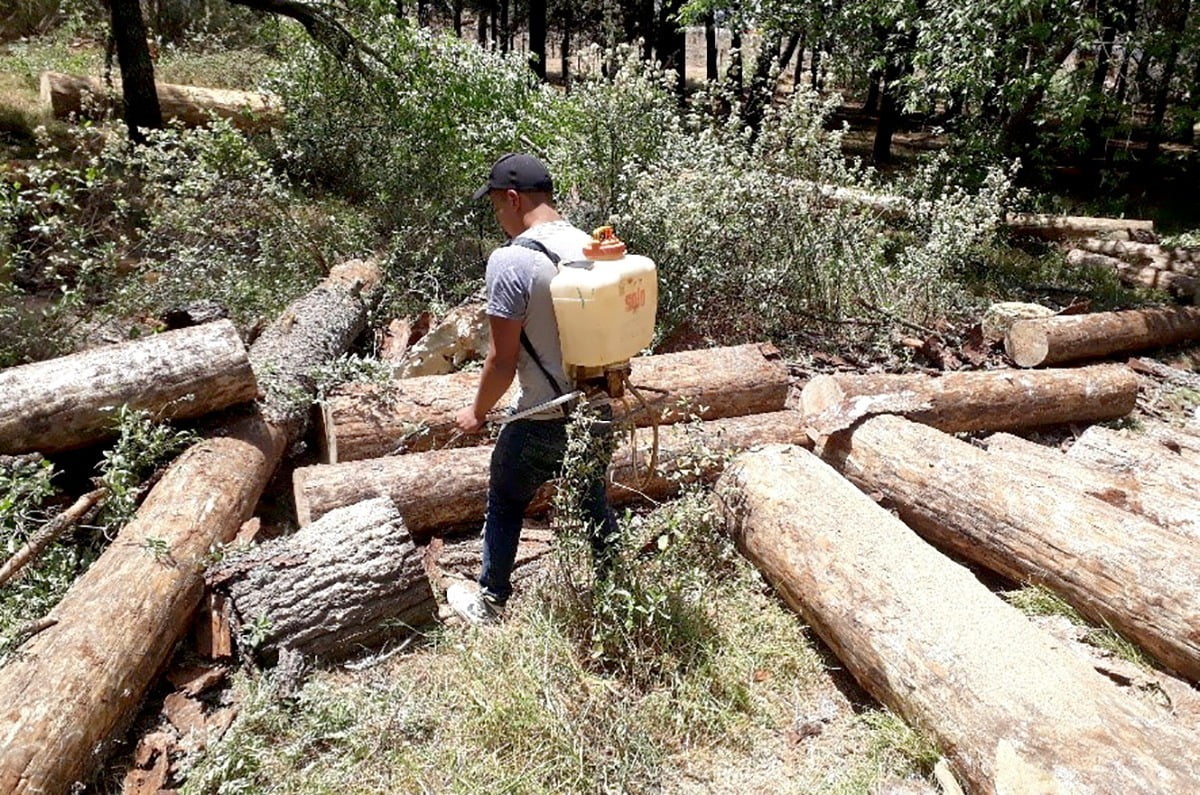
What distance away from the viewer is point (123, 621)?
2986 mm

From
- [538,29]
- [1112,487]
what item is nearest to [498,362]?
[1112,487]

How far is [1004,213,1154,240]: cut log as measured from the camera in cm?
1064

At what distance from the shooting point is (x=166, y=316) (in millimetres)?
4863

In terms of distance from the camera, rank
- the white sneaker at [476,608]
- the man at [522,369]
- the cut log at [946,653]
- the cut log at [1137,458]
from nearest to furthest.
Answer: the cut log at [946,653], the man at [522,369], the white sneaker at [476,608], the cut log at [1137,458]

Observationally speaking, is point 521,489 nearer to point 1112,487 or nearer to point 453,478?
point 453,478

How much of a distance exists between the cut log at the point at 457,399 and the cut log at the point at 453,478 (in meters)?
0.19

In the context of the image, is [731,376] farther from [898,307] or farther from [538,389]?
[898,307]

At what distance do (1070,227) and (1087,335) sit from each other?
5.30m

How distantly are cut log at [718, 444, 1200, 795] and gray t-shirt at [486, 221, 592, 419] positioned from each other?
1234 mm

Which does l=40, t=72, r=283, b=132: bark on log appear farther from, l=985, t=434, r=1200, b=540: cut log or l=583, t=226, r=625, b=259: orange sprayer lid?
l=985, t=434, r=1200, b=540: cut log

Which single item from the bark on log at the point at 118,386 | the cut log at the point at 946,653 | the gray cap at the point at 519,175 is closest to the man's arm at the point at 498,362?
the gray cap at the point at 519,175

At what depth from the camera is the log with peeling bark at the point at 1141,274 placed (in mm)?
9086

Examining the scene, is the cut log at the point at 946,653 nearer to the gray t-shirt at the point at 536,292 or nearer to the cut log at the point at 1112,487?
the gray t-shirt at the point at 536,292

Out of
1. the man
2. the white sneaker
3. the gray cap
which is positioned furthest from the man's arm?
the white sneaker
